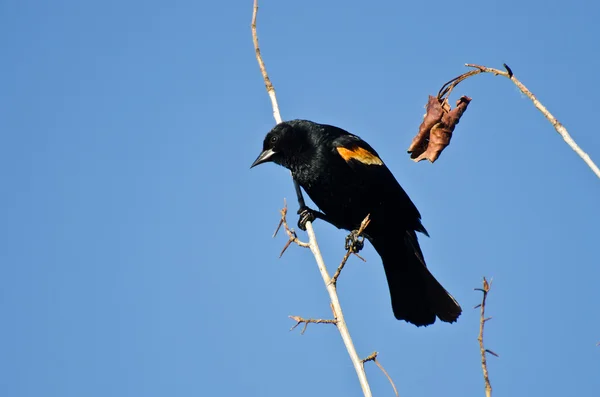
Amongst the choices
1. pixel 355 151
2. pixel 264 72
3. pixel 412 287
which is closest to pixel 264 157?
pixel 355 151

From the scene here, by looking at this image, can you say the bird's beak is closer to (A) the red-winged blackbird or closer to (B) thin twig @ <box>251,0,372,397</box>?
(A) the red-winged blackbird

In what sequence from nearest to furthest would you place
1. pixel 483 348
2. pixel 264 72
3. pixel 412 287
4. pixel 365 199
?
pixel 483 348 → pixel 264 72 → pixel 365 199 → pixel 412 287

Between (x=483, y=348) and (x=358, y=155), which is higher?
(x=358, y=155)

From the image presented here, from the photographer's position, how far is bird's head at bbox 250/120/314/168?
16.2 feet

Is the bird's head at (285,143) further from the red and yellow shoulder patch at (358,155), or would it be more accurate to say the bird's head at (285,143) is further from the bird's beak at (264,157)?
the red and yellow shoulder patch at (358,155)

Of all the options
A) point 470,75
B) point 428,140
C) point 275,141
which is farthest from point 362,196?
point 470,75

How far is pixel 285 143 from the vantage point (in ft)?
16.4

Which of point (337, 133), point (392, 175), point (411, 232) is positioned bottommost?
point (411, 232)

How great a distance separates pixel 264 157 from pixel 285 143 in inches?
7.4

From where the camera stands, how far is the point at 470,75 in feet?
7.52

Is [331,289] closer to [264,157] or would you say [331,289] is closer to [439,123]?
[439,123]

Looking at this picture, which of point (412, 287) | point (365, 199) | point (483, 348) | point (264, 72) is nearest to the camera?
point (483, 348)

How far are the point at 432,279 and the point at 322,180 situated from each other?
104 cm

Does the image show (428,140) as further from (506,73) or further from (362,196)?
(362,196)
